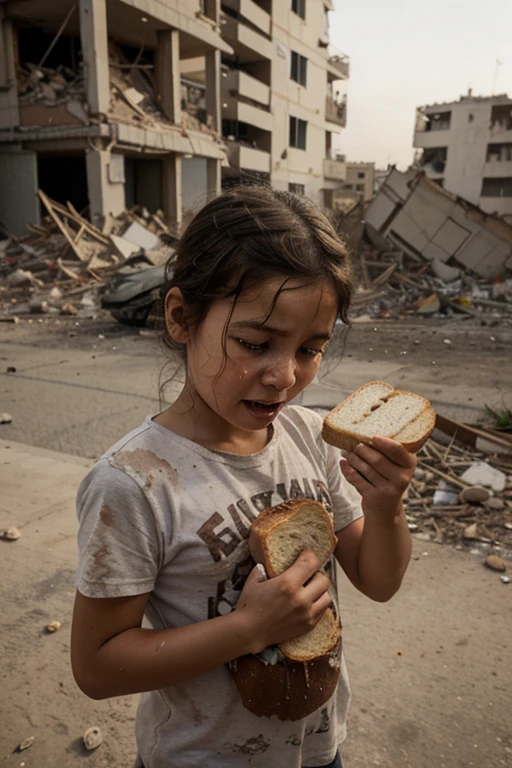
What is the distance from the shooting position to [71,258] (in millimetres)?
13664

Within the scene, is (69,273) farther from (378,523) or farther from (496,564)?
(378,523)

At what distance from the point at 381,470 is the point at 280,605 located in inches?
12.0

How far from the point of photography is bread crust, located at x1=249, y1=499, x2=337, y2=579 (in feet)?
3.26

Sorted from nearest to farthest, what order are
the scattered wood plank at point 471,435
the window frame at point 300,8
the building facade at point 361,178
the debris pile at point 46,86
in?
the scattered wood plank at point 471,435, the debris pile at point 46,86, the window frame at point 300,8, the building facade at point 361,178

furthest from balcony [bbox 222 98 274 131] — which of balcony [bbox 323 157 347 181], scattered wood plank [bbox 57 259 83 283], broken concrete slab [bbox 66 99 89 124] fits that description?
scattered wood plank [bbox 57 259 83 283]

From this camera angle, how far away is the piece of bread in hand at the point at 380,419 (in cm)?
123

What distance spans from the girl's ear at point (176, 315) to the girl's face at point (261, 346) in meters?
0.08

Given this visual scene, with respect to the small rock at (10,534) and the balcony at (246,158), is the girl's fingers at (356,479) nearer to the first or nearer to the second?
the small rock at (10,534)

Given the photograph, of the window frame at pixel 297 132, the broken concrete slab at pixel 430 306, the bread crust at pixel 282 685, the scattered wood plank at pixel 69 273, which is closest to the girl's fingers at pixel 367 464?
the bread crust at pixel 282 685

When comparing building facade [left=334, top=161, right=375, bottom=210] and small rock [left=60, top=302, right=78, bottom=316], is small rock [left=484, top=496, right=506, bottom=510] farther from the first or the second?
building facade [left=334, top=161, right=375, bottom=210]

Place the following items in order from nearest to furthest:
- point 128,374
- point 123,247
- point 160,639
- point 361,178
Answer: point 160,639, point 128,374, point 123,247, point 361,178

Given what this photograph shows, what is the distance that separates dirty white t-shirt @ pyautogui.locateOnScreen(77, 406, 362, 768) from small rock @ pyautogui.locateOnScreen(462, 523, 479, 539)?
81.0 inches

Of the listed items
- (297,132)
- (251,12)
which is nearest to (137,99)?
(251,12)

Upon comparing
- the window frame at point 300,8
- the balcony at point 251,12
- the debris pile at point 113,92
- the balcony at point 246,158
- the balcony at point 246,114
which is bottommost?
the balcony at point 246,158
